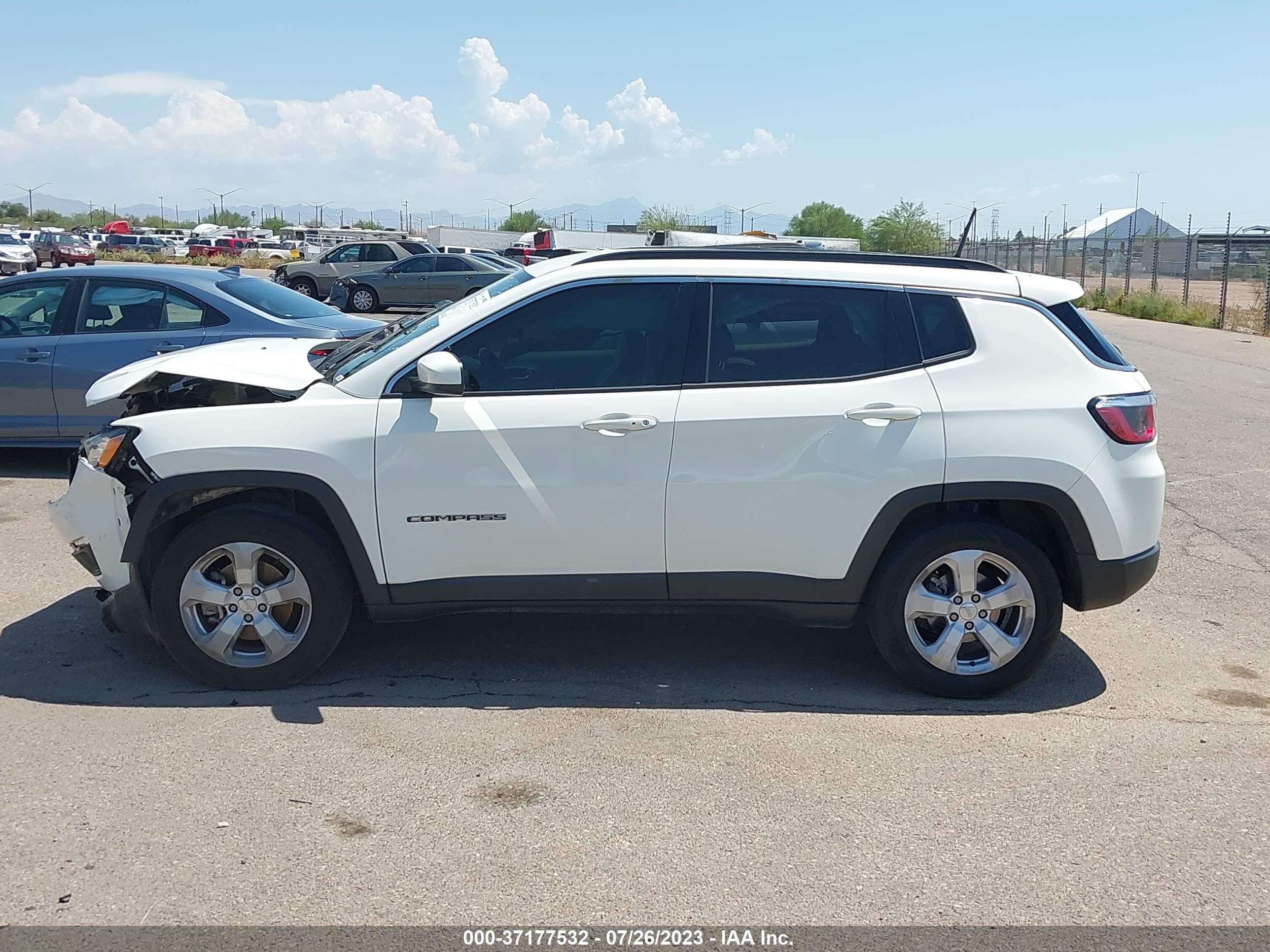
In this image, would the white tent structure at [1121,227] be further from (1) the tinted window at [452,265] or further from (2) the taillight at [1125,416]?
(2) the taillight at [1125,416]

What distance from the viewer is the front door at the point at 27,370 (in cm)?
917

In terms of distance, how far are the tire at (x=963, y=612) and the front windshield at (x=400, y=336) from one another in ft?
6.68

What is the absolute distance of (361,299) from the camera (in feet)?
90.5

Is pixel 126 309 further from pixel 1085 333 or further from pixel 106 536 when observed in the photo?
pixel 1085 333

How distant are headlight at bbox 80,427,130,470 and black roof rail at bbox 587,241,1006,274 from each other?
2.13m

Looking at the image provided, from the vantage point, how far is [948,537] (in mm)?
4996

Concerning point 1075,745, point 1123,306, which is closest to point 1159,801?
point 1075,745

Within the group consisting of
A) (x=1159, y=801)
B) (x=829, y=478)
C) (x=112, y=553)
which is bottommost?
(x=1159, y=801)

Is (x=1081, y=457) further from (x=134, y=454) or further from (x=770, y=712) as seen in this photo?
(x=134, y=454)

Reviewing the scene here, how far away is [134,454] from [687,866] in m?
2.90

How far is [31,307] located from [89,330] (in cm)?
53

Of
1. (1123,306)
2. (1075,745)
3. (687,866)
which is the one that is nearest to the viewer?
(687,866)

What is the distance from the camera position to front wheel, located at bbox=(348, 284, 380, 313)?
27.5 metres

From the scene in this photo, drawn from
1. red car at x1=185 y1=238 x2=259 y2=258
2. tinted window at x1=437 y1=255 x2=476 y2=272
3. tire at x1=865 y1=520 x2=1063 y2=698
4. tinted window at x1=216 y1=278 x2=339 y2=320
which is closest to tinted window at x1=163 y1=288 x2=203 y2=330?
tinted window at x1=216 y1=278 x2=339 y2=320
